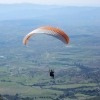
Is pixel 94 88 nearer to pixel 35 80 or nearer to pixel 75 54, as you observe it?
pixel 35 80

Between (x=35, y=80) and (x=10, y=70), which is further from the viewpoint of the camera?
(x=10, y=70)

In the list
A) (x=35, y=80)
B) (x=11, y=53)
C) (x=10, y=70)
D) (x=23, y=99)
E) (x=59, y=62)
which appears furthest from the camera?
(x=11, y=53)

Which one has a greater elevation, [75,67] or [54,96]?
[75,67]

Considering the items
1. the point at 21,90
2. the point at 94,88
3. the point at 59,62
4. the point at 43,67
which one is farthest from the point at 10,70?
the point at 94,88

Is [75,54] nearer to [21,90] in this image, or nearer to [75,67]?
[75,67]

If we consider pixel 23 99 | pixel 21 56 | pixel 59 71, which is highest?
pixel 21 56

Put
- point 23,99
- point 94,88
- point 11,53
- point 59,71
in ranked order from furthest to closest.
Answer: point 11,53
point 59,71
point 94,88
point 23,99

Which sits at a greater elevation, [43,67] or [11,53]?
[11,53]

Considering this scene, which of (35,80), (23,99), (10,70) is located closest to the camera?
(23,99)

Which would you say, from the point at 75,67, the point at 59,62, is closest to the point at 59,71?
the point at 75,67
